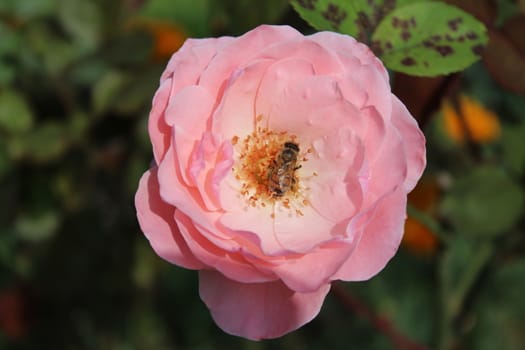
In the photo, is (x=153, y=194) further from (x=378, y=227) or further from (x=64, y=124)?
(x=64, y=124)

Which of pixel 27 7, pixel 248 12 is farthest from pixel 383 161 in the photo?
pixel 27 7

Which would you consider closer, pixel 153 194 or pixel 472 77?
pixel 153 194

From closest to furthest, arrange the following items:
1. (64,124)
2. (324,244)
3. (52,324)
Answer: (324,244) → (64,124) → (52,324)

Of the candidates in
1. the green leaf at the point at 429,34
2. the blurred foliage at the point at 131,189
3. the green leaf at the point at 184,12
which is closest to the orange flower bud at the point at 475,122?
the blurred foliage at the point at 131,189

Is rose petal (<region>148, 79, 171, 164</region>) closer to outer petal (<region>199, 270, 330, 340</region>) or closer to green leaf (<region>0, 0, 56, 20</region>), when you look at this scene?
outer petal (<region>199, 270, 330, 340</region>)

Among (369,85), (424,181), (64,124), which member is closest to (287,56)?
(369,85)

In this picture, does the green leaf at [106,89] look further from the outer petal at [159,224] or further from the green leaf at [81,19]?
the outer petal at [159,224]

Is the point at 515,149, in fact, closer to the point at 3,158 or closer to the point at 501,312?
the point at 501,312
